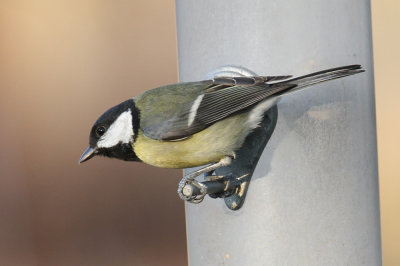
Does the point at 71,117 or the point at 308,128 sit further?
the point at 71,117

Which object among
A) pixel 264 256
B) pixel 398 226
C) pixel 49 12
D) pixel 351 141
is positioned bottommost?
pixel 398 226

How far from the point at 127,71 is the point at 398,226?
1.31 meters

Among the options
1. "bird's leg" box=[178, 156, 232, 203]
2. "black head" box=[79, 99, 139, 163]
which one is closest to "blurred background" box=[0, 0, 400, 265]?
"black head" box=[79, 99, 139, 163]

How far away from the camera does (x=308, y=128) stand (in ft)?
4.08

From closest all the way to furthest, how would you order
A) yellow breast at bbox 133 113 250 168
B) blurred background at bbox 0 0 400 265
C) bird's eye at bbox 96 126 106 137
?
1. yellow breast at bbox 133 113 250 168
2. bird's eye at bbox 96 126 106 137
3. blurred background at bbox 0 0 400 265

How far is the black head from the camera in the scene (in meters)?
1.30

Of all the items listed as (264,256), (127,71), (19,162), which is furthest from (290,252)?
(19,162)

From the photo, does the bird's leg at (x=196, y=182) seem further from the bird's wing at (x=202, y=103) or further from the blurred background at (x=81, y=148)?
the blurred background at (x=81, y=148)

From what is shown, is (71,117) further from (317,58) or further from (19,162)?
(317,58)

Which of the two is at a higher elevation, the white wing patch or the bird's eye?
the white wing patch

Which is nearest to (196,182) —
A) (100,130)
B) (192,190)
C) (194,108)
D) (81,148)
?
(192,190)

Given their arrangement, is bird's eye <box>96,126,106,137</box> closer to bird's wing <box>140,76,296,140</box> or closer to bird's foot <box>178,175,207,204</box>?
bird's wing <box>140,76,296,140</box>

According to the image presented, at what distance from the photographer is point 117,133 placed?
4.32 feet

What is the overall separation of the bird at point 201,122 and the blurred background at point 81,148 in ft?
4.68
